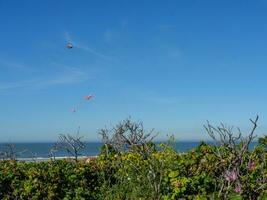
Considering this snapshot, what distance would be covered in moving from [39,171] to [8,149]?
11809mm

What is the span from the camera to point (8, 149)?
24984 mm

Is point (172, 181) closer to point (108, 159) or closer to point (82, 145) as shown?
point (108, 159)

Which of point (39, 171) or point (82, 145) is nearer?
point (39, 171)

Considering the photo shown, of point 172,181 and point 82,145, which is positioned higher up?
point 82,145

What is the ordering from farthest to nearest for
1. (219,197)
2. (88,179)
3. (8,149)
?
(8,149) → (88,179) → (219,197)

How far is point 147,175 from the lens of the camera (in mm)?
12305

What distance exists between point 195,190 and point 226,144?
150cm

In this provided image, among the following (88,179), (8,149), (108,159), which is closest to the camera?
(88,179)

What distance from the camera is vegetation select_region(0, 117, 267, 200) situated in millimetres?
11132

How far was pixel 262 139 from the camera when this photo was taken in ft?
62.3

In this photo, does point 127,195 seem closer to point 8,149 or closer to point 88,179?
point 88,179

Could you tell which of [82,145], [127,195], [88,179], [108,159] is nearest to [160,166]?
[127,195]

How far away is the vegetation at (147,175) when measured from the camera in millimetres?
11132

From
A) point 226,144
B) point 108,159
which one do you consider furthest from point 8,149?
point 226,144
